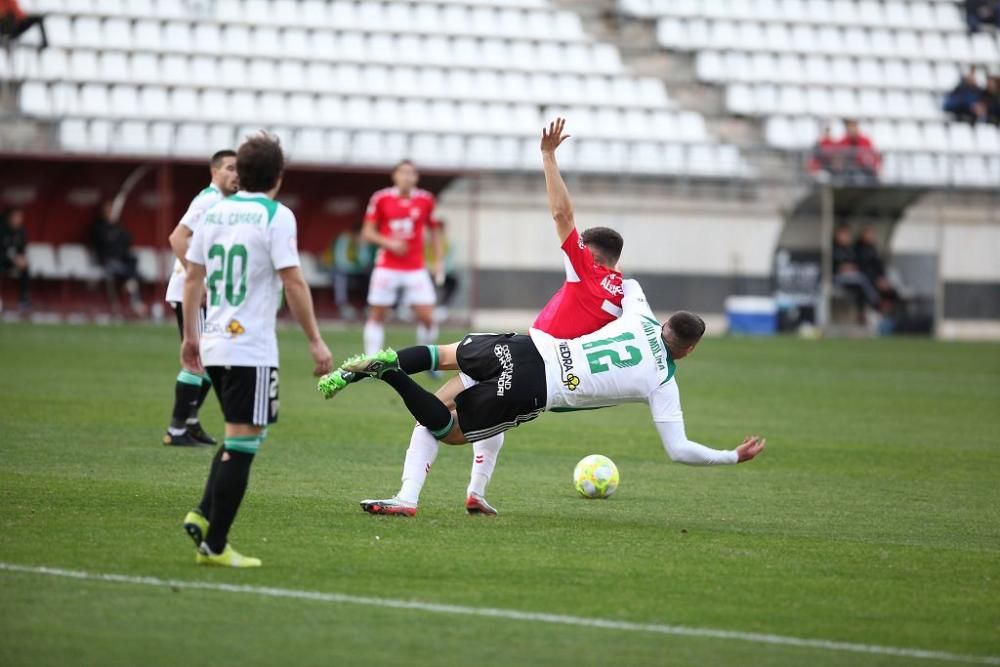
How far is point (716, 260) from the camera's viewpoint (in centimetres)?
2867

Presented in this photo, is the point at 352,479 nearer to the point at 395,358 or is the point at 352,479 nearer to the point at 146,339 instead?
the point at 395,358

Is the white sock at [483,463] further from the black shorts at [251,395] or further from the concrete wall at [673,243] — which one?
the concrete wall at [673,243]

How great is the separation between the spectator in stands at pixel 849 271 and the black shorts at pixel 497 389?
21.7 metres

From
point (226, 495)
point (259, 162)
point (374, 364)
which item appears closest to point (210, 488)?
point (226, 495)

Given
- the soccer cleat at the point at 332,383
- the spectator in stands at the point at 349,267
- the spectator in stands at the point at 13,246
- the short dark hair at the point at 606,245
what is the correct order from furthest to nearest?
the spectator in stands at the point at 349,267, the spectator in stands at the point at 13,246, the short dark hair at the point at 606,245, the soccer cleat at the point at 332,383

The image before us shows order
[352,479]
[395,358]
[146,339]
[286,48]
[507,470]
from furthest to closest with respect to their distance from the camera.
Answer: [286,48], [146,339], [507,470], [352,479], [395,358]

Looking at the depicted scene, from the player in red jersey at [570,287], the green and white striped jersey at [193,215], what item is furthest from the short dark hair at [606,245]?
the green and white striped jersey at [193,215]

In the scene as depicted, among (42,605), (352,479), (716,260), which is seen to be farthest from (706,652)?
(716,260)

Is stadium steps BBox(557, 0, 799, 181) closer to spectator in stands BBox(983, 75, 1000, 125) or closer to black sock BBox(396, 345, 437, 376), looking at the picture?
spectator in stands BBox(983, 75, 1000, 125)

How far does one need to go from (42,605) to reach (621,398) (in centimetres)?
350

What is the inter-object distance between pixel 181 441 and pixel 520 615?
5.53 metres

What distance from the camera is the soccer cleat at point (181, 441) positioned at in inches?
425

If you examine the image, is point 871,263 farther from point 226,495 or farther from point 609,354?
point 226,495

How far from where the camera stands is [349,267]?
1055 inches
